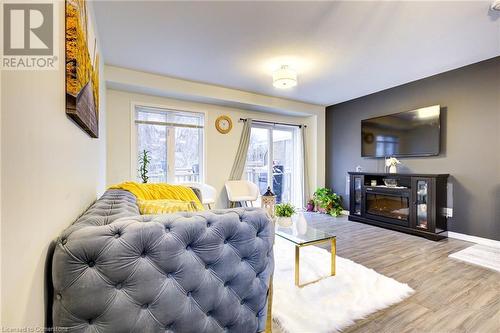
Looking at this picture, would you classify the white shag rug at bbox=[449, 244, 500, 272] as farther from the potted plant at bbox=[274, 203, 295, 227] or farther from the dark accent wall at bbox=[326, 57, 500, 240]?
the potted plant at bbox=[274, 203, 295, 227]

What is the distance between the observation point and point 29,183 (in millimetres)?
654

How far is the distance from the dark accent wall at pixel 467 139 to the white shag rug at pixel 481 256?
32 centimetres

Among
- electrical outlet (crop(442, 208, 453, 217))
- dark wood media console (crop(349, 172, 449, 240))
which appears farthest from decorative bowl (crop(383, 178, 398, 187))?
electrical outlet (crop(442, 208, 453, 217))

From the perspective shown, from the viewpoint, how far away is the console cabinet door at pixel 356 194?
4312 mm

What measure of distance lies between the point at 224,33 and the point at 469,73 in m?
3.52

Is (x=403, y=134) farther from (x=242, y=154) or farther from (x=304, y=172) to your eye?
(x=242, y=154)

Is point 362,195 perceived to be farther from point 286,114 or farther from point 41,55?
point 41,55

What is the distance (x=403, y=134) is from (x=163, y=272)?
4.36m

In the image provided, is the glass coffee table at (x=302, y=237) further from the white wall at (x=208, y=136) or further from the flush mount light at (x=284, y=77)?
the white wall at (x=208, y=136)

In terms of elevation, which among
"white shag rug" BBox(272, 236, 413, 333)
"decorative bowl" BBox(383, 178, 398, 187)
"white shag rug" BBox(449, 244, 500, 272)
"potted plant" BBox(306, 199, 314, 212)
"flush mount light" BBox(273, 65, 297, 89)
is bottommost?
"white shag rug" BBox(449, 244, 500, 272)

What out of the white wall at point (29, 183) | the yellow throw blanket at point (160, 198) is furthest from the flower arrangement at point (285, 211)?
the white wall at point (29, 183)

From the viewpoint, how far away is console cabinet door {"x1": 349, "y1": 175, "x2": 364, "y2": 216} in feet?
14.1
